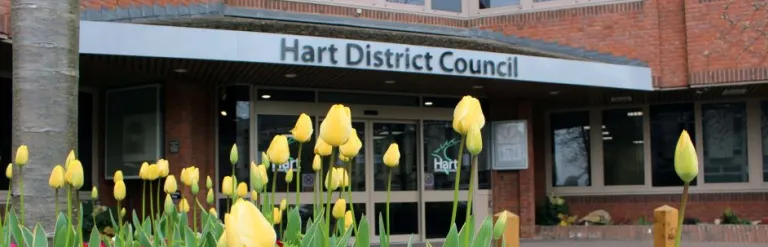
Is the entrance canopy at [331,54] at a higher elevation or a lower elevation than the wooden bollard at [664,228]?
higher

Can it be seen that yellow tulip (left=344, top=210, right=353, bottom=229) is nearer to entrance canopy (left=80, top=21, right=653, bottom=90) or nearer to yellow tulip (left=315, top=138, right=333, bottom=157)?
yellow tulip (left=315, top=138, right=333, bottom=157)

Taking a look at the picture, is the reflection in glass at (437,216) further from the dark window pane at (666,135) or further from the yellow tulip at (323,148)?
the yellow tulip at (323,148)

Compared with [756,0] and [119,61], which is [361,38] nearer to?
[119,61]

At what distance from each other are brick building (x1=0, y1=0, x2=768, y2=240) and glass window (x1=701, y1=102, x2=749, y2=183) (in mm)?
24

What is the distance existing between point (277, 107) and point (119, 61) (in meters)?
2.76

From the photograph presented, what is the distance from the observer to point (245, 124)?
39.5 feet

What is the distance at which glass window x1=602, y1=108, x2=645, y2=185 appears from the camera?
595 inches

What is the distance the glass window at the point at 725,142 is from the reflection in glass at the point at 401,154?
5.19m

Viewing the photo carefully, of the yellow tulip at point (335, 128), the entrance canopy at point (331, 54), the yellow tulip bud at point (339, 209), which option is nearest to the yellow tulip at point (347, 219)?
the yellow tulip bud at point (339, 209)

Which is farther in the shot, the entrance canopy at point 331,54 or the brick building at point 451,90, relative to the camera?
the brick building at point 451,90

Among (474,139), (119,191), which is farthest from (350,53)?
(474,139)

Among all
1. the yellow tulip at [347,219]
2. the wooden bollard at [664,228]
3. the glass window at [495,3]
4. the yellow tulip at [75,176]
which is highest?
the glass window at [495,3]

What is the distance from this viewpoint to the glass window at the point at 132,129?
12.0 m

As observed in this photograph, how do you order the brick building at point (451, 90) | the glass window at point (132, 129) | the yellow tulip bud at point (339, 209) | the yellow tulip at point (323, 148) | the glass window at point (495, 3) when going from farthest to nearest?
the glass window at point (495, 3) < the glass window at point (132, 129) < the brick building at point (451, 90) < the yellow tulip bud at point (339, 209) < the yellow tulip at point (323, 148)
